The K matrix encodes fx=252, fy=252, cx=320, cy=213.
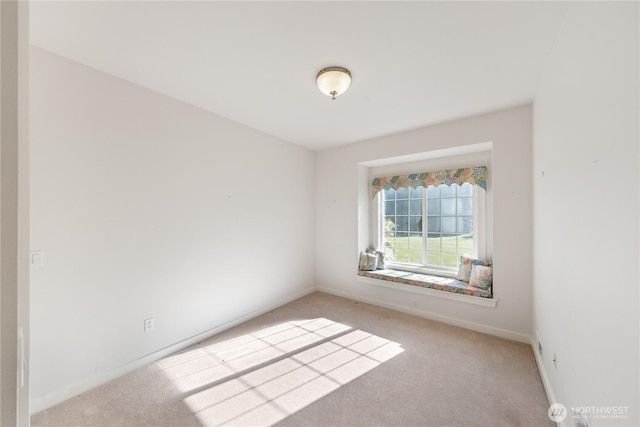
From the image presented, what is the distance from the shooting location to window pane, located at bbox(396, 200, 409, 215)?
160 inches

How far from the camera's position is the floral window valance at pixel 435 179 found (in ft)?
10.6

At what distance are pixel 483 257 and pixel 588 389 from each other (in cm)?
226

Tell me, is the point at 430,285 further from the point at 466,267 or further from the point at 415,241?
the point at 415,241

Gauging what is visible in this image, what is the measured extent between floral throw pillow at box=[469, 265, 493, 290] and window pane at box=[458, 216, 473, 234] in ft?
1.79

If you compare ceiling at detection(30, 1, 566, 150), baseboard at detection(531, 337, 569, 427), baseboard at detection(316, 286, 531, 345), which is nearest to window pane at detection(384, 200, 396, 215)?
baseboard at detection(316, 286, 531, 345)

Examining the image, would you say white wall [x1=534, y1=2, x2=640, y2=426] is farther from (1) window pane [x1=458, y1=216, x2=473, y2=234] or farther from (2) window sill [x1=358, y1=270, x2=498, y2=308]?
(1) window pane [x1=458, y1=216, x2=473, y2=234]

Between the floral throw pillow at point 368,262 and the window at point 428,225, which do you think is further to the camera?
the floral throw pillow at point 368,262

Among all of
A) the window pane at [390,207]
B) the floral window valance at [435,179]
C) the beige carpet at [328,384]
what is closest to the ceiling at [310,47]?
the floral window valance at [435,179]

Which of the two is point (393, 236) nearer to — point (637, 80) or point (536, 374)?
point (536, 374)

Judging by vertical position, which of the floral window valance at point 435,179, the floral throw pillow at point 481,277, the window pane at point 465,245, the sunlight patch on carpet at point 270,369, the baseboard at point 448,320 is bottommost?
the sunlight patch on carpet at point 270,369

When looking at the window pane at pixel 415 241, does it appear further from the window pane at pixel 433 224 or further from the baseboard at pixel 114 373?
the baseboard at pixel 114 373

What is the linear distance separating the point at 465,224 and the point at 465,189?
0.49m

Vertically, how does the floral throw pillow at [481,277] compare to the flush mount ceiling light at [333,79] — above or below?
below

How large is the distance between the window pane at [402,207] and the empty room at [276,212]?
1.73 ft
